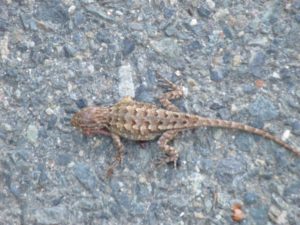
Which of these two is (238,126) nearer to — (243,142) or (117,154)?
(243,142)

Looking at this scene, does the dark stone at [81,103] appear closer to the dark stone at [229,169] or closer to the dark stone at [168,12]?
the dark stone at [168,12]

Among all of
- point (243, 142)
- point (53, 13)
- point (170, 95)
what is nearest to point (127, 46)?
point (170, 95)

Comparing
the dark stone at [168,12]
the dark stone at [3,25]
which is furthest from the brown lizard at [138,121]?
the dark stone at [3,25]

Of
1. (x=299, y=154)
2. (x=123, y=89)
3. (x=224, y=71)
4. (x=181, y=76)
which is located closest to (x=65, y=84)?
(x=123, y=89)

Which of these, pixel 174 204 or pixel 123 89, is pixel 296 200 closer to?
pixel 174 204

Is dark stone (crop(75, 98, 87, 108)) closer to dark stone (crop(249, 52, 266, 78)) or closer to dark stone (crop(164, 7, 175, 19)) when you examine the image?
dark stone (crop(164, 7, 175, 19))

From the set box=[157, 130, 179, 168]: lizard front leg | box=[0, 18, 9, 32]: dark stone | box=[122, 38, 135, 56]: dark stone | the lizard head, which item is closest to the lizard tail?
box=[157, 130, 179, 168]: lizard front leg
